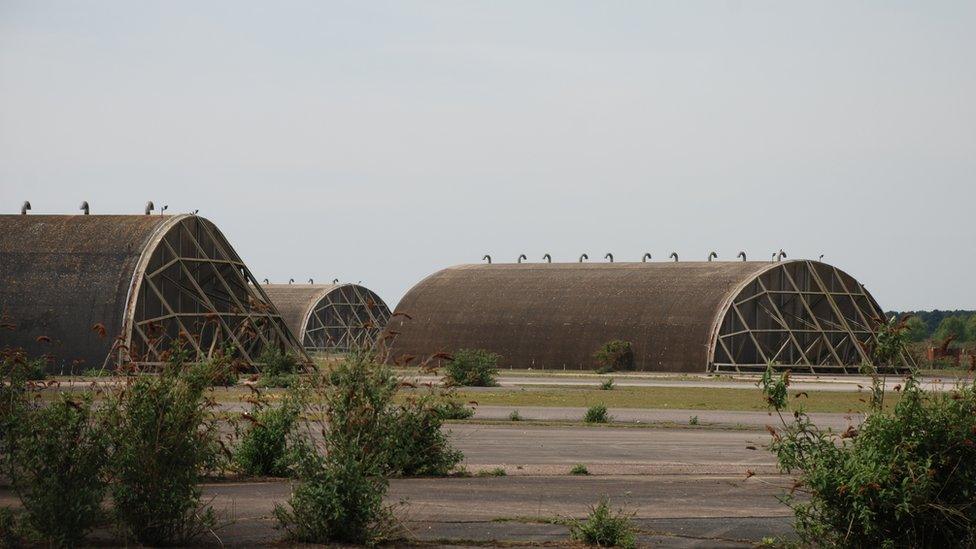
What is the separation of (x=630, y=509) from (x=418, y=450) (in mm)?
5150

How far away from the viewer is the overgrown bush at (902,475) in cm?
1446

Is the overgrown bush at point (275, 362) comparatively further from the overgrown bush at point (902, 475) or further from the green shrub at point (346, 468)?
the overgrown bush at point (902, 475)

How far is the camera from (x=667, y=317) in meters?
89.1

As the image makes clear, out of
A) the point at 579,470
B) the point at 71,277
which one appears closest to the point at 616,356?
the point at 71,277

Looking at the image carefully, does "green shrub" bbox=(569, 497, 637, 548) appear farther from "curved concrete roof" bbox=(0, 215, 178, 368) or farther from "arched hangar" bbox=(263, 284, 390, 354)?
"arched hangar" bbox=(263, 284, 390, 354)

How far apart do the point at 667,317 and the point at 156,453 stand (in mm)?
75614

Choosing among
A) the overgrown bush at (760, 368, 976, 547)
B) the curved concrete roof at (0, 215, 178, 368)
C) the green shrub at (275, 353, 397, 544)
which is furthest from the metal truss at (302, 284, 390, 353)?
the overgrown bush at (760, 368, 976, 547)

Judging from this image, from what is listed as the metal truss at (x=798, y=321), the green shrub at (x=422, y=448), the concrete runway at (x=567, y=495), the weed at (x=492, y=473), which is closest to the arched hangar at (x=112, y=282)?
the concrete runway at (x=567, y=495)

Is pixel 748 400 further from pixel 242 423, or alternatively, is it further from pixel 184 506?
pixel 184 506

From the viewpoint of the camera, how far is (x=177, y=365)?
1600 cm

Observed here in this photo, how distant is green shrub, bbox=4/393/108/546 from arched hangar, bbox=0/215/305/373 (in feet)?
140

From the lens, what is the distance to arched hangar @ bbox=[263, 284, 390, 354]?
129500 millimetres

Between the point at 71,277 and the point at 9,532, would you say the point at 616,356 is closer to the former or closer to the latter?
the point at 71,277

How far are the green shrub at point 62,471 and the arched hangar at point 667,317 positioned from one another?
71.9 meters
